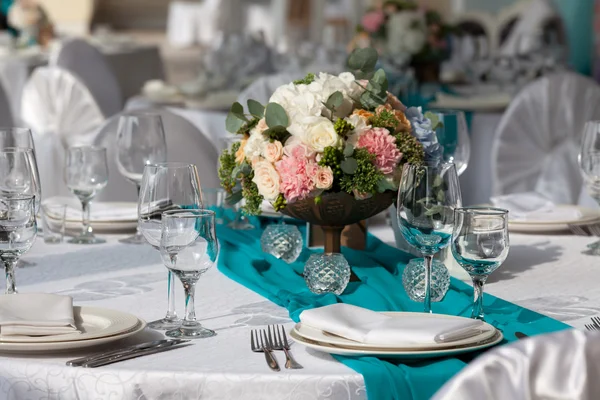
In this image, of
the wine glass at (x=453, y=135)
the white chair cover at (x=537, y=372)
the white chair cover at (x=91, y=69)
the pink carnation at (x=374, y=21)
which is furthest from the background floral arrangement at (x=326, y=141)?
the white chair cover at (x=91, y=69)

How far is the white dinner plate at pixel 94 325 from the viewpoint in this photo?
133 cm

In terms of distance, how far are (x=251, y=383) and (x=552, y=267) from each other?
0.87m

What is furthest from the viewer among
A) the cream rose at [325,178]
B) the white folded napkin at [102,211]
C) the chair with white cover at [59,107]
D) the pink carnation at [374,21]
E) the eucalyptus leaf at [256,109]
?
the pink carnation at [374,21]

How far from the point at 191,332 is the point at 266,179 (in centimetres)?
38

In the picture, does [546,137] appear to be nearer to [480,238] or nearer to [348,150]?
[348,150]

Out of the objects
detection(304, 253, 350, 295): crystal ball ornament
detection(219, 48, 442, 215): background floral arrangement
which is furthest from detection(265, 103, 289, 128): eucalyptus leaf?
detection(304, 253, 350, 295): crystal ball ornament

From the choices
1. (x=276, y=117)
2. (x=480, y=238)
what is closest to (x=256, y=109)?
(x=276, y=117)

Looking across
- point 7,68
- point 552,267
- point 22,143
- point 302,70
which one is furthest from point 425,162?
point 7,68

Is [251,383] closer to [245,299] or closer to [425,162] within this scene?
[245,299]

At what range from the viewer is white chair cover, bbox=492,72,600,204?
3807 mm

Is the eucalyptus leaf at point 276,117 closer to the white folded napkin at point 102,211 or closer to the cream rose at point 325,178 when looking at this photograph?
the cream rose at point 325,178

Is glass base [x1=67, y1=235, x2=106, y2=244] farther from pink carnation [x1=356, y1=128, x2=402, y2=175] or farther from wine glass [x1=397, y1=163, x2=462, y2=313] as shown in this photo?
wine glass [x1=397, y1=163, x2=462, y2=313]

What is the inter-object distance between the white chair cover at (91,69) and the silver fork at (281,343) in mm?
3881

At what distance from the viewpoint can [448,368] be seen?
1263 millimetres
